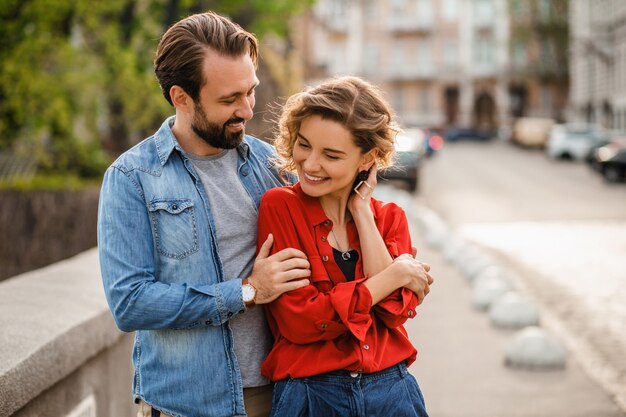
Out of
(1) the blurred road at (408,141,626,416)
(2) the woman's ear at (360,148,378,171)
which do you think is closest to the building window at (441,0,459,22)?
(1) the blurred road at (408,141,626,416)

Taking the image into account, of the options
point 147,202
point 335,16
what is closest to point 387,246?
point 147,202

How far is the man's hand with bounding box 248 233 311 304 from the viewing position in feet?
8.41

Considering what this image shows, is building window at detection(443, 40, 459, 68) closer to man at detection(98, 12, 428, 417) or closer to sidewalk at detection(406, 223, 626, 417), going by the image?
sidewalk at detection(406, 223, 626, 417)

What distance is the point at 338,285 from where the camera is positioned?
2.63 metres

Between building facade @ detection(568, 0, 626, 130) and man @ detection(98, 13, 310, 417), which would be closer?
man @ detection(98, 13, 310, 417)

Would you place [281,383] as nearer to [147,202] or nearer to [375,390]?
[375,390]

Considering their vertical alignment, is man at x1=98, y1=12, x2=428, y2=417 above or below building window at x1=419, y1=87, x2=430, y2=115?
above

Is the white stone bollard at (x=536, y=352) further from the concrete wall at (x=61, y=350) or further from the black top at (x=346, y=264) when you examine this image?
the black top at (x=346, y=264)

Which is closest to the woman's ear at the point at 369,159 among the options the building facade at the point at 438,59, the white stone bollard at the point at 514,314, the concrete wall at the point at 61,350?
the concrete wall at the point at 61,350

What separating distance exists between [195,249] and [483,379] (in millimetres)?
4390

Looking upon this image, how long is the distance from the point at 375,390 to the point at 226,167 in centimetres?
86

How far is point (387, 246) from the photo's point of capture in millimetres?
2826

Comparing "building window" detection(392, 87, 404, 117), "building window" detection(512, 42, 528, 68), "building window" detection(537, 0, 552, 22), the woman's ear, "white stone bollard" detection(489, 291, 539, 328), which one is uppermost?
the woman's ear

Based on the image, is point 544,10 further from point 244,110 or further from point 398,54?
point 244,110
